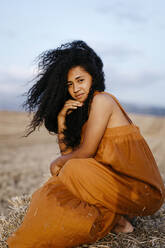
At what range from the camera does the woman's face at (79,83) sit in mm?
2977

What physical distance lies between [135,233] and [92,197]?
1.89 ft

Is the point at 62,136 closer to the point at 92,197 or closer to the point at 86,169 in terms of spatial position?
the point at 86,169

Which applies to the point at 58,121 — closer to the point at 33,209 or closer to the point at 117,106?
the point at 117,106

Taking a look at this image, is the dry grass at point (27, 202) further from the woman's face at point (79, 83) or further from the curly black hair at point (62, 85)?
the woman's face at point (79, 83)

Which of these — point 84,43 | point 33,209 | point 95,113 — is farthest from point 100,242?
point 84,43

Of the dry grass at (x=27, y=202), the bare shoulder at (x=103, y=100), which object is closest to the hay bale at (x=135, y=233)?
the dry grass at (x=27, y=202)

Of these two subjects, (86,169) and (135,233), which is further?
(135,233)

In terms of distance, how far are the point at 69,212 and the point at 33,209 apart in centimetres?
31

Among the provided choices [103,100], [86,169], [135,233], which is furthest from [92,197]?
[103,100]

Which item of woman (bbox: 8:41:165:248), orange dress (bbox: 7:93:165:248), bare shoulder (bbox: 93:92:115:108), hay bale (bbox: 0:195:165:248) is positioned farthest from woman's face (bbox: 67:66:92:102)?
hay bale (bbox: 0:195:165:248)

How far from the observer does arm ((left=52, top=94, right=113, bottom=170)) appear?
104 inches

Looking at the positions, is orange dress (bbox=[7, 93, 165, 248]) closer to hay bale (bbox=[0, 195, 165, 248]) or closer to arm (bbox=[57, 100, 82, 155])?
hay bale (bbox=[0, 195, 165, 248])

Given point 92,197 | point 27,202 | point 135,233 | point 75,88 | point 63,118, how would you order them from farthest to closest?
point 27,202 → point 63,118 → point 75,88 → point 135,233 → point 92,197

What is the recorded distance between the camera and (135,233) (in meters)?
2.61
